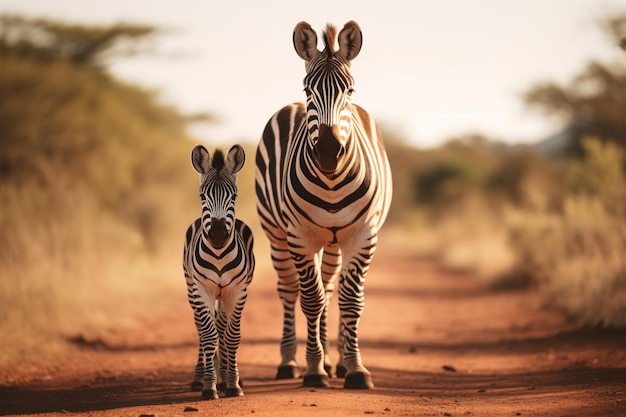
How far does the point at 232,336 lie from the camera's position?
22.9 ft

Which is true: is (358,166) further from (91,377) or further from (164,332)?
(164,332)

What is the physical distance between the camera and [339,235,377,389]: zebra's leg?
732cm

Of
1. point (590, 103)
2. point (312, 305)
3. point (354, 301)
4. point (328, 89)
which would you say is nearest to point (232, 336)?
point (312, 305)

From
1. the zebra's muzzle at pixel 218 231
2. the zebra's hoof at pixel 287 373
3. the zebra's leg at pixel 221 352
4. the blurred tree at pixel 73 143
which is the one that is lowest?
the zebra's hoof at pixel 287 373

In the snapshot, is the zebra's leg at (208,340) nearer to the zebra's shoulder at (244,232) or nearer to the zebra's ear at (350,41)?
the zebra's shoulder at (244,232)

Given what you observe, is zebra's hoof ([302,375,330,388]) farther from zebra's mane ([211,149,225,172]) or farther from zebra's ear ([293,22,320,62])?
zebra's ear ([293,22,320,62])

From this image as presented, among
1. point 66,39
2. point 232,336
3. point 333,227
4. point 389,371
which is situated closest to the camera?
point 232,336

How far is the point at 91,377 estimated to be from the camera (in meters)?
8.33

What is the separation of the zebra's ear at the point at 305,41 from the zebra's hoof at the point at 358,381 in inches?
102

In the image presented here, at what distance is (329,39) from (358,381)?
2.77 m

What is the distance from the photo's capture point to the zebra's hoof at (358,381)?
24.0 ft

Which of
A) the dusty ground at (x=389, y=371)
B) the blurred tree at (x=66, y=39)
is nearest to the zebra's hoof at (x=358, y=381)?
the dusty ground at (x=389, y=371)

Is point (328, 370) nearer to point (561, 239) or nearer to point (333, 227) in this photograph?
point (333, 227)

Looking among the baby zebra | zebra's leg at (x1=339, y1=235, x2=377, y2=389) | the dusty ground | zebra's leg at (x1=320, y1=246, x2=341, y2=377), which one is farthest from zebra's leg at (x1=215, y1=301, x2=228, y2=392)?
zebra's leg at (x1=320, y1=246, x2=341, y2=377)
